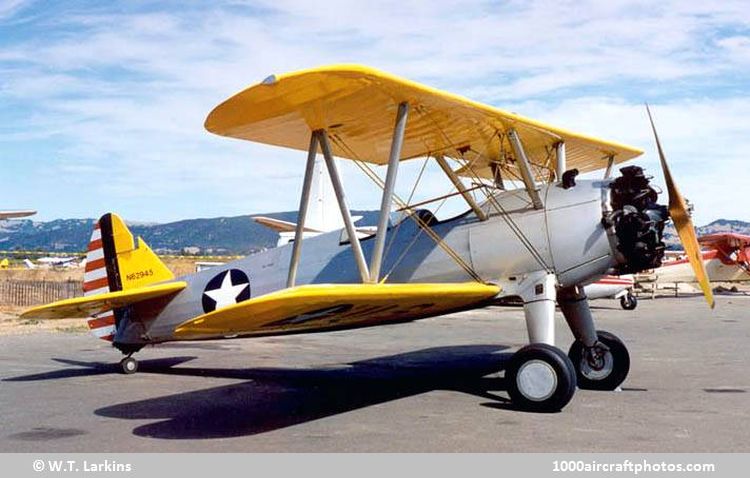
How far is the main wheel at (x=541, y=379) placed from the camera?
662 centimetres

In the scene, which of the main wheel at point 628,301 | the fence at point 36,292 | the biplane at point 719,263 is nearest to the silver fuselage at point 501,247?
the main wheel at point 628,301

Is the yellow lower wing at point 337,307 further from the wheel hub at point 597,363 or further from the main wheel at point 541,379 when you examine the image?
the wheel hub at point 597,363

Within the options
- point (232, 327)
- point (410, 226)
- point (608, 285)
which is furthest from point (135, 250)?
point (608, 285)

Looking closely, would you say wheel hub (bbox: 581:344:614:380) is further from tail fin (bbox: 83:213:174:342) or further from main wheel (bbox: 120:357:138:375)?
main wheel (bbox: 120:357:138:375)

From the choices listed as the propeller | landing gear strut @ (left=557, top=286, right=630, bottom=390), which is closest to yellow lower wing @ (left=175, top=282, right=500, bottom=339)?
landing gear strut @ (left=557, top=286, right=630, bottom=390)

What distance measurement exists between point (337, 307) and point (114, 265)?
5634mm

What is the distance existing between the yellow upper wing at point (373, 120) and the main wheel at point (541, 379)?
235cm

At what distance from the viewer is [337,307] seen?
621 centimetres

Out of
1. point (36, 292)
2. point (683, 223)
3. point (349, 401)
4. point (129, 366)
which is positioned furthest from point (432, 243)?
point (36, 292)

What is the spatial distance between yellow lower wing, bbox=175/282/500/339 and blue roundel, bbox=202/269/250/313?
123 cm

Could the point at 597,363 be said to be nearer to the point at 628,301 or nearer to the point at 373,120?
the point at 373,120

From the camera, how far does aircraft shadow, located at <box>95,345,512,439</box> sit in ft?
21.1

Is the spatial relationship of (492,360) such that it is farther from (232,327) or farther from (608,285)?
(608,285)

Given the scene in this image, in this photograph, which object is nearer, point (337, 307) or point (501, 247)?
point (337, 307)
